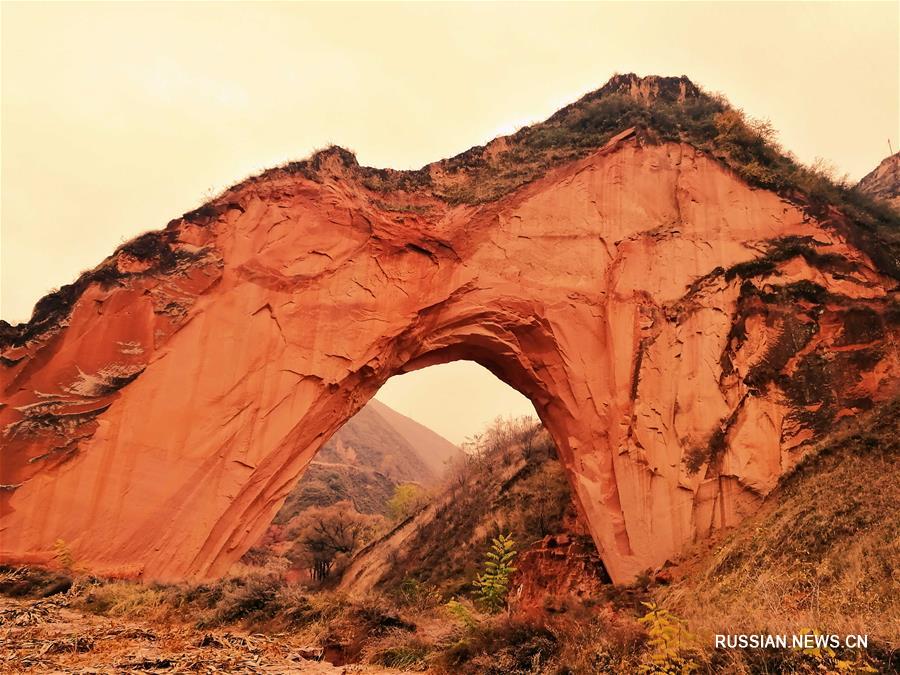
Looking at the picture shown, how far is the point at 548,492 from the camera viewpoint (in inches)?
896

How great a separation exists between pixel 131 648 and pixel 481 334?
936 centimetres

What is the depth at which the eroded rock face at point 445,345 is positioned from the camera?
12.1 meters

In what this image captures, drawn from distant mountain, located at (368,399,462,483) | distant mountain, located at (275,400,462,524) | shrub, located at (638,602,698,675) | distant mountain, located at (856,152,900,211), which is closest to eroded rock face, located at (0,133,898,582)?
shrub, located at (638,602,698,675)

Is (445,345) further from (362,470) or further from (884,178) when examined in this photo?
(362,470)

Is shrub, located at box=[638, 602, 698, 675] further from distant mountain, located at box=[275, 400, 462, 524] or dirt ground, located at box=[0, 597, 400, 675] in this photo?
distant mountain, located at box=[275, 400, 462, 524]

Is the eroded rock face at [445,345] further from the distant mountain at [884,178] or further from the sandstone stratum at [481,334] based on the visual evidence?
the distant mountain at [884,178]

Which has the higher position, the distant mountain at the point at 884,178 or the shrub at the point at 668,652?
the distant mountain at the point at 884,178

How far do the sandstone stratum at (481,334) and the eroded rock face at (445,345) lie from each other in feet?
0.15

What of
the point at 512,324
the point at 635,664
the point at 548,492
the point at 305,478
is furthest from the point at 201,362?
the point at 305,478

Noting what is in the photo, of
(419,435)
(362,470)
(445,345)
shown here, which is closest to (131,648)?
(445,345)

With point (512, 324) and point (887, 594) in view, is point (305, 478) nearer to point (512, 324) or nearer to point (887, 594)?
point (512, 324)

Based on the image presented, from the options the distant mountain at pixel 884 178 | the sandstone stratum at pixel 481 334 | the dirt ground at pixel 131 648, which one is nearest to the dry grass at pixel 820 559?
the sandstone stratum at pixel 481 334

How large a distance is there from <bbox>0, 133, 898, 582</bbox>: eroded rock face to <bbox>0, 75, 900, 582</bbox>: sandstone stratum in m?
0.05

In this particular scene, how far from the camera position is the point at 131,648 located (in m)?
7.41
